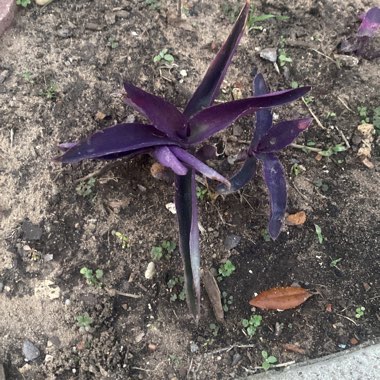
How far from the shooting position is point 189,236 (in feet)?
5.95

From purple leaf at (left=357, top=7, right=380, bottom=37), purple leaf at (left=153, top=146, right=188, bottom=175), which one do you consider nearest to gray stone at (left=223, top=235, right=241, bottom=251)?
purple leaf at (left=153, top=146, right=188, bottom=175)

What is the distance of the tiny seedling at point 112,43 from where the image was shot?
2.51m

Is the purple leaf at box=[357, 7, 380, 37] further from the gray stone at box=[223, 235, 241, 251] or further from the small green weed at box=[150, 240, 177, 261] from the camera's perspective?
the small green weed at box=[150, 240, 177, 261]

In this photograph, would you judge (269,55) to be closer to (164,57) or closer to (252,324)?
(164,57)

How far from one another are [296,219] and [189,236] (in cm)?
61

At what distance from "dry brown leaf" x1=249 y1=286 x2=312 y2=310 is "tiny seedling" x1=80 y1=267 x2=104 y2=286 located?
56 cm

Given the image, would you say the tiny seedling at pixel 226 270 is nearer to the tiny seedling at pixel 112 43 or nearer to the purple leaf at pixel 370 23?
the tiny seedling at pixel 112 43

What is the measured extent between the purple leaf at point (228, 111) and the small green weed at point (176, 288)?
0.52m

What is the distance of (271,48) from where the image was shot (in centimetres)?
262

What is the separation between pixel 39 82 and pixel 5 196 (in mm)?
524

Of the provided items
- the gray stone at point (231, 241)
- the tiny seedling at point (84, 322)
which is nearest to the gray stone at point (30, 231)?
the tiny seedling at point (84, 322)

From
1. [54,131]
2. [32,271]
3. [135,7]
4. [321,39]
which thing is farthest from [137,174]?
[321,39]

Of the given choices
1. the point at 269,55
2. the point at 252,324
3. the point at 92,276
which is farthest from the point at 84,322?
the point at 269,55

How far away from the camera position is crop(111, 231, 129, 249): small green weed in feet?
7.11
